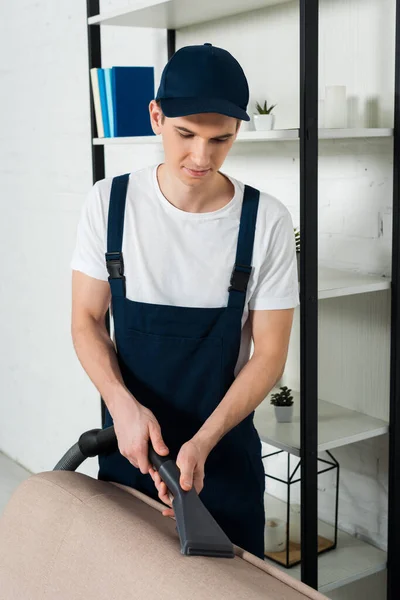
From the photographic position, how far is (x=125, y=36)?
10.2 ft

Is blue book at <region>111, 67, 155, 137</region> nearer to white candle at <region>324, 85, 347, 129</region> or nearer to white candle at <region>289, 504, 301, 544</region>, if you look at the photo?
white candle at <region>324, 85, 347, 129</region>

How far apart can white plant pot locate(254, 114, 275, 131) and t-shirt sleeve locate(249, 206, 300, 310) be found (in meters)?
0.69

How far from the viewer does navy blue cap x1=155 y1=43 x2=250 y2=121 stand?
1.43 m

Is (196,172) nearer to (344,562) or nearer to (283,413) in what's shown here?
(283,413)

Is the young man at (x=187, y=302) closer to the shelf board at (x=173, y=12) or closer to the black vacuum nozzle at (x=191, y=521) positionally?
the black vacuum nozzle at (x=191, y=521)

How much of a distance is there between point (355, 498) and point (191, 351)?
1.10m

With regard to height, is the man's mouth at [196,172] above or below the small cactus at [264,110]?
below

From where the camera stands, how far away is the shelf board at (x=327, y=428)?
2184 mm

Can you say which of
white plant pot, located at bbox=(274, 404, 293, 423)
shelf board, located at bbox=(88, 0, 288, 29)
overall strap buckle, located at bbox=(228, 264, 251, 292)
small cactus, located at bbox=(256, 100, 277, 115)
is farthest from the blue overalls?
shelf board, located at bbox=(88, 0, 288, 29)

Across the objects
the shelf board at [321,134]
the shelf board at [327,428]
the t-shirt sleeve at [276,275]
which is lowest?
the shelf board at [327,428]

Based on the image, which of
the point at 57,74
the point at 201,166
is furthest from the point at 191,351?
the point at 57,74

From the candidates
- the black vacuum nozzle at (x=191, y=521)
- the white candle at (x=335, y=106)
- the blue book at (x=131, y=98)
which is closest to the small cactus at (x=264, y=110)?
the white candle at (x=335, y=106)

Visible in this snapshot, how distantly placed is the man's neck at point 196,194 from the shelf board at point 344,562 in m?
1.15

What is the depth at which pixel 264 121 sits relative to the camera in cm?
226
